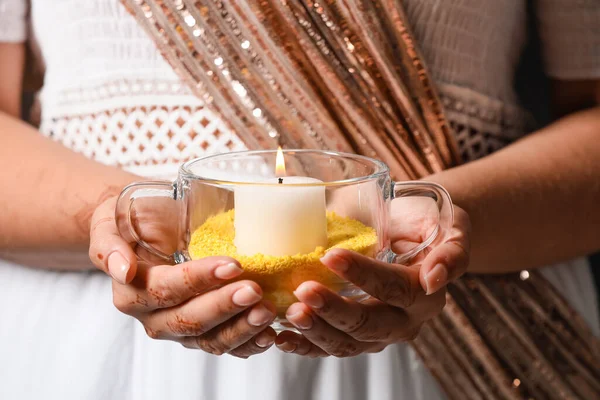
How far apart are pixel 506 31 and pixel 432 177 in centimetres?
28

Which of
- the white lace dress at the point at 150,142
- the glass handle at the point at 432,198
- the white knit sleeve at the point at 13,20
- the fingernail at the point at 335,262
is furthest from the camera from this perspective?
the white knit sleeve at the point at 13,20

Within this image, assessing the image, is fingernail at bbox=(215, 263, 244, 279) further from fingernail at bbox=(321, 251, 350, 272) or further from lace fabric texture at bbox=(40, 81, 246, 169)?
lace fabric texture at bbox=(40, 81, 246, 169)

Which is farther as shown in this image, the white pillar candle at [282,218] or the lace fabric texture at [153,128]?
the lace fabric texture at [153,128]

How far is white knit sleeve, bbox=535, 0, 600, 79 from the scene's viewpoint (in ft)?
2.72

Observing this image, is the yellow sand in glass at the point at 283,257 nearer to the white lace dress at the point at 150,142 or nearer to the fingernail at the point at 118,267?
the fingernail at the point at 118,267

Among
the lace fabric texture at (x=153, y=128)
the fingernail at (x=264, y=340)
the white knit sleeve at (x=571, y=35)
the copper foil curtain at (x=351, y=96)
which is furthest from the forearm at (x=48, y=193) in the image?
the white knit sleeve at (x=571, y=35)

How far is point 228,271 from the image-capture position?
0.41m

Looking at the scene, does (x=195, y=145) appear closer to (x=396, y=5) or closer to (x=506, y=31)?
(x=396, y=5)

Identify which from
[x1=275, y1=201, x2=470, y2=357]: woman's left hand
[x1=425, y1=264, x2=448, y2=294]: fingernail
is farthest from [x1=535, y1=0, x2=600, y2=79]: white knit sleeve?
[x1=425, y1=264, x2=448, y2=294]: fingernail

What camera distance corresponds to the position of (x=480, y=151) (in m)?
0.82

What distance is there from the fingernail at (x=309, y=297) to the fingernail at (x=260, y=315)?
27mm

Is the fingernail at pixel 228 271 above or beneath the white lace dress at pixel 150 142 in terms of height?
above

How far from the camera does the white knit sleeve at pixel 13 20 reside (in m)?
0.81

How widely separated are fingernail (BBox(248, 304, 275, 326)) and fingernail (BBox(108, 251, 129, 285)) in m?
0.10
